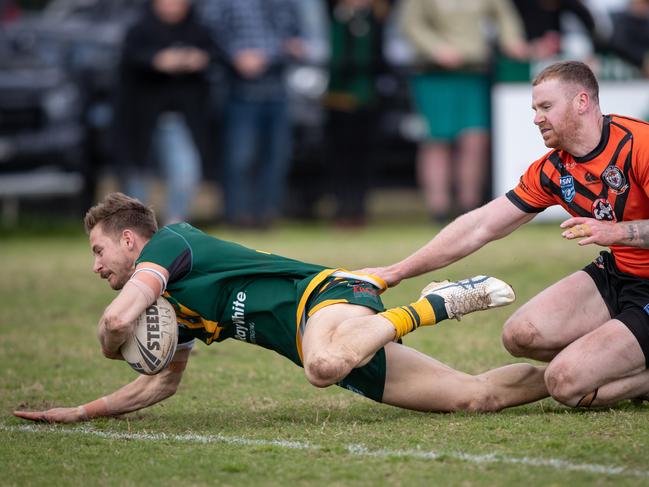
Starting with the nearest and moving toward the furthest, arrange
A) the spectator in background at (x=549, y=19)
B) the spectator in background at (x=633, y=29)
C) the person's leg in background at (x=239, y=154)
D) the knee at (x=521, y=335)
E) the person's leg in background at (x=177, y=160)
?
the knee at (x=521, y=335) → the person's leg in background at (x=177, y=160) → the person's leg in background at (x=239, y=154) → the spectator in background at (x=549, y=19) → the spectator in background at (x=633, y=29)

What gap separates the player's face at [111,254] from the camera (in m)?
6.14

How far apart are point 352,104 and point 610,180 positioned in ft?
29.8

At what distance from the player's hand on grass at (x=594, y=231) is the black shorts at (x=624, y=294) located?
431 mm

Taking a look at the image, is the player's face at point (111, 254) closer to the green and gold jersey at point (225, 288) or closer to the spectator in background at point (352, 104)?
the green and gold jersey at point (225, 288)

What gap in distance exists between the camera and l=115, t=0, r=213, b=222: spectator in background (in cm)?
1376

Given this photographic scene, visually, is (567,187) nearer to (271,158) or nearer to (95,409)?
(95,409)

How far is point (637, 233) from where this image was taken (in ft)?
19.3

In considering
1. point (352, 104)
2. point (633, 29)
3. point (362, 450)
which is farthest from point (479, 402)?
point (633, 29)

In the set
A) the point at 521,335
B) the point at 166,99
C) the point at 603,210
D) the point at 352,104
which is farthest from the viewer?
the point at 352,104

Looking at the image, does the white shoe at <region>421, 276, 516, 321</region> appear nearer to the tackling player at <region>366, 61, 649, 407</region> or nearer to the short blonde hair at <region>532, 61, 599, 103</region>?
the tackling player at <region>366, 61, 649, 407</region>

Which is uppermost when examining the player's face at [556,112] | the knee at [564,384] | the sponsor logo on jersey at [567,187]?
the player's face at [556,112]

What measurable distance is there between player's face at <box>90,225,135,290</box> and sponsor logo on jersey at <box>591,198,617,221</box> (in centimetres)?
225

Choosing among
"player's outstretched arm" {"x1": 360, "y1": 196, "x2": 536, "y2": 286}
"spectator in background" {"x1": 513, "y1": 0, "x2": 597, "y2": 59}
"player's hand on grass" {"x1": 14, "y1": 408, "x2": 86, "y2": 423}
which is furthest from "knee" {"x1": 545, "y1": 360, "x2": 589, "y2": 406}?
"spectator in background" {"x1": 513, "y1": 0, "x2": 597, "y2": 59}

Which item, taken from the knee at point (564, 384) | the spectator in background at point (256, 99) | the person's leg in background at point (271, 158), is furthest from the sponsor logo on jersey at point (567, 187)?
the person's leg in background at point (271, 158)
